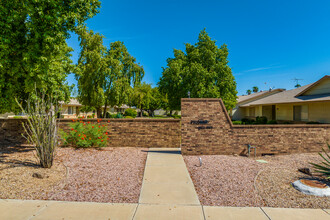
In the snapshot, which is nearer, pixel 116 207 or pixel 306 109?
pixel 116 207

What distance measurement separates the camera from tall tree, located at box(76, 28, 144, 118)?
21.3 meters

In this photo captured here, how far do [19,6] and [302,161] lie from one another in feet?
38.5

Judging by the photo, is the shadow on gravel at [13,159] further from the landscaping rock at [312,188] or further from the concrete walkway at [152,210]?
the landscaping rock at [312,188]

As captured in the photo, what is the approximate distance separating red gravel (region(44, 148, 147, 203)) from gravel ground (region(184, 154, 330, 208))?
5.56 feet

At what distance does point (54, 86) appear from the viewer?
7996 millimetres

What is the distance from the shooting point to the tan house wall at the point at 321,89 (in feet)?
53.3

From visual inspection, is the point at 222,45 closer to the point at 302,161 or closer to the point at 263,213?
the point at 302,161

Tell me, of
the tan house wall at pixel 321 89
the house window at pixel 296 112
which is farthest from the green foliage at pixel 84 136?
the house window at pixel 296 112

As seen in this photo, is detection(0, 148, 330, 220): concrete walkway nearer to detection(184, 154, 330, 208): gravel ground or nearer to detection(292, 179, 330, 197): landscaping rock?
detection(184, 154, 330, 208): gravel ground

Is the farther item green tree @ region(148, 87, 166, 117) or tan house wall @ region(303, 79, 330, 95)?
green tree @ region(148, 87, 166, 117)

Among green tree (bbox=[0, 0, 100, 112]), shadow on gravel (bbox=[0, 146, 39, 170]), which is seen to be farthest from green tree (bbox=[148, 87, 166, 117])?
green tree (bbox=[0, 0, 100, 112])

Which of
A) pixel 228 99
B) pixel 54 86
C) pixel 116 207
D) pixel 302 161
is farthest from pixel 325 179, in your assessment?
pixel 228 99

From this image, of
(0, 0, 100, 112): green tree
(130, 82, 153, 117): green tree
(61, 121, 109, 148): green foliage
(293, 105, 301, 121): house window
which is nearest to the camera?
(0, 0, 100, 112): green tree

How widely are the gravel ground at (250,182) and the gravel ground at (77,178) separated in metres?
1.73
